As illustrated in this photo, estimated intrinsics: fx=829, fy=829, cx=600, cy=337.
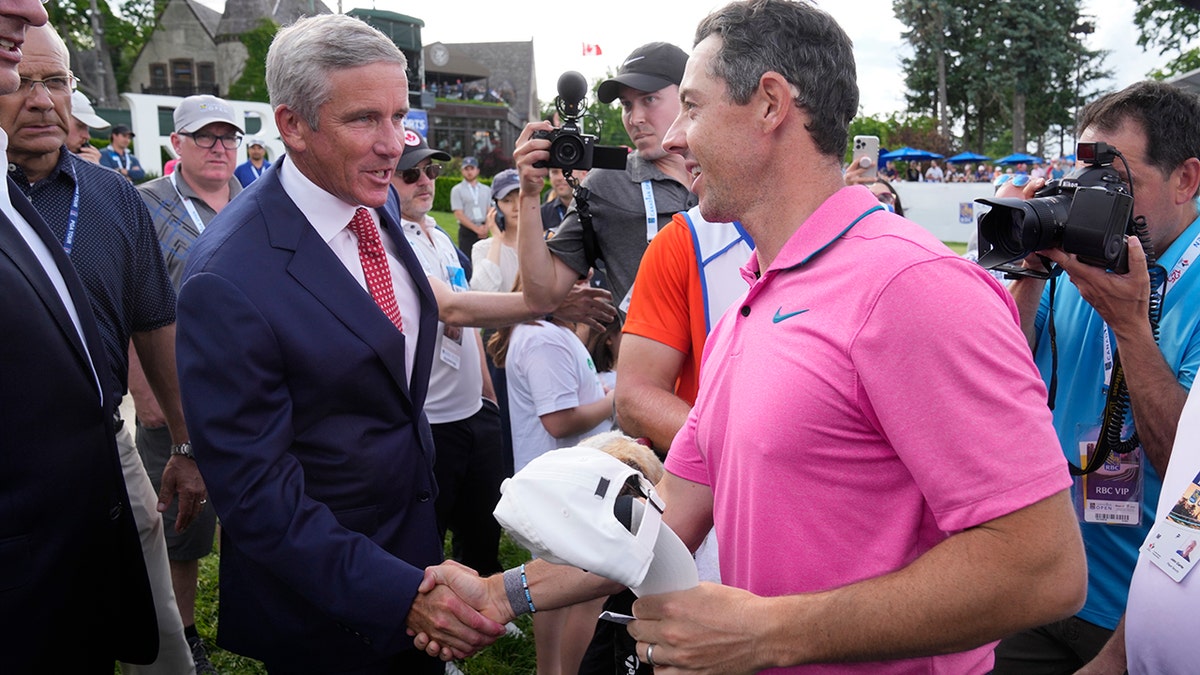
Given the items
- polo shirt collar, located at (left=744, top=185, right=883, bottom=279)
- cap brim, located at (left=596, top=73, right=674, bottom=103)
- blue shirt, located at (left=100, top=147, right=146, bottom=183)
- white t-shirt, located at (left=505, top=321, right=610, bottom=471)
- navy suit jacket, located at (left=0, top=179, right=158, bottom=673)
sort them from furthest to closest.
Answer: blue shirt, located at (left=100, top=147, right=146, bottom=183)
white t-shirt, located at (left=505, top=321, right=610, bottom=471)
cap brim, located at (left=596, top=73, right=674, bottom=103)
navy suit jacket, located at (left=0, top=179, right=158, bottom=673)
polo shirt collar, located at (left=744, top=185, right=883, bottom=279)

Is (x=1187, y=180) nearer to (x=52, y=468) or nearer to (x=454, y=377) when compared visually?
(x=454, y=377)

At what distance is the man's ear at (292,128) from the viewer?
2250 millimetres

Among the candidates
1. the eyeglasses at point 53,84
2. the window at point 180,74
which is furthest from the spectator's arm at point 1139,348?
the window at point 180,74

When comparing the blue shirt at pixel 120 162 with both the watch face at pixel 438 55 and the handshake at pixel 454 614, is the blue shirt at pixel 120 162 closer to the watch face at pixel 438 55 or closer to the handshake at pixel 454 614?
the handshake at pixel 454 614

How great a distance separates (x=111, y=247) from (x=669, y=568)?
96.5 inches

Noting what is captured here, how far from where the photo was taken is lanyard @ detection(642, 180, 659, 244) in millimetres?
3117

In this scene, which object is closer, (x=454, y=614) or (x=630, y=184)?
(x=454, y=614)

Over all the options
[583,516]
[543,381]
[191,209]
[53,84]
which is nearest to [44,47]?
[53,84]

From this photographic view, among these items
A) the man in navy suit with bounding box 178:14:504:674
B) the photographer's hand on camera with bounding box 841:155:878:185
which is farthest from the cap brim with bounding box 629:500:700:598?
the photographer's hand on camera with bounding box 841:155:878:185

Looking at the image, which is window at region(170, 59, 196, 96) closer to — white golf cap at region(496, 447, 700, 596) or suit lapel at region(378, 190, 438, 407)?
suit lapel at region(378, 190, 438, 407)

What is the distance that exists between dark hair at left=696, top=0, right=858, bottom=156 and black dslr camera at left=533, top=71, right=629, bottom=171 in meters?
1.60

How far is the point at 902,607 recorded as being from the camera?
127 centimetres

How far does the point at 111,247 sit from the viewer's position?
9.46ft

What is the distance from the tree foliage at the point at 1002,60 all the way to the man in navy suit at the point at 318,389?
46.2 meters
